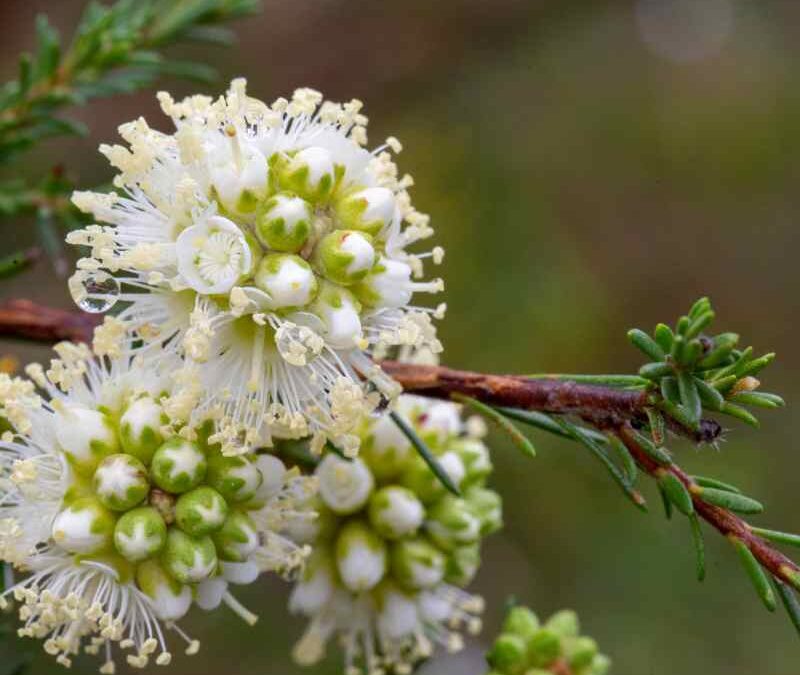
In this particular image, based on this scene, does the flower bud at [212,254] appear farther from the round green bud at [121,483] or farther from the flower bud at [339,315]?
the round green bud at [121,483]

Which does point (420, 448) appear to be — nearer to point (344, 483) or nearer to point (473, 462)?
point (344, 483)

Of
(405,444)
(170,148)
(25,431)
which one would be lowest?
(25,431)

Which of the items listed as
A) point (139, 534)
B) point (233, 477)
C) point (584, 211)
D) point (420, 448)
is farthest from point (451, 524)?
point (584, 211)

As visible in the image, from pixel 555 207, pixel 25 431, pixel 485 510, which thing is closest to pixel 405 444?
pixel 485 510

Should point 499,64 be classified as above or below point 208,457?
above

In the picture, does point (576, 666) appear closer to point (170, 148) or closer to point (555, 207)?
point (170, 148)

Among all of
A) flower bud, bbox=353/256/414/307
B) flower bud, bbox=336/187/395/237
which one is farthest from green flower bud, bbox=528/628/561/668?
flower bud, bbox=336/187/395/237
